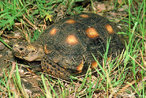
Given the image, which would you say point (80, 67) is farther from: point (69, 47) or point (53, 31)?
point (53, 31)

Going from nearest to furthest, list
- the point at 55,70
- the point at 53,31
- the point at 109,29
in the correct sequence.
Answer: the point at 55,70, the point at 53,31, the point at 109,29

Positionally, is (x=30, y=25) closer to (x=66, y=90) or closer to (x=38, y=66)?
(x=38, y=66)

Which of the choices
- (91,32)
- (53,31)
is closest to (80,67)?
(91,32)

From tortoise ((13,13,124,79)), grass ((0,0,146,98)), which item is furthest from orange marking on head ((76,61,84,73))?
grass ((0,0,146,98))

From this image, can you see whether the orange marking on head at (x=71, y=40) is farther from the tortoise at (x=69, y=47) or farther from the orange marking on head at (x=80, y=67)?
the orange marking on head at (x=80, y=67)

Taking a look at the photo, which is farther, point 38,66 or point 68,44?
point 38,66

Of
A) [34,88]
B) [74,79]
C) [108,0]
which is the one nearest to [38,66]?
[34,88]

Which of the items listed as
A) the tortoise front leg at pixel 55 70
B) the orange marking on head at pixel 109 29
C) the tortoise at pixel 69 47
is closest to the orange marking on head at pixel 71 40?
the tortoise at pixel 69 47

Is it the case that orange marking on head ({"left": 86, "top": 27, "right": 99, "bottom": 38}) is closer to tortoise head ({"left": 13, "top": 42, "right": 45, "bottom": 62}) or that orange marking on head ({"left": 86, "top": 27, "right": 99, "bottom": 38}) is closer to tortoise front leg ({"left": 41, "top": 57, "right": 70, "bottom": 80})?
tortoise front leg ({"left": 41, "top": 57, "right": 70, "bottom": 80})
